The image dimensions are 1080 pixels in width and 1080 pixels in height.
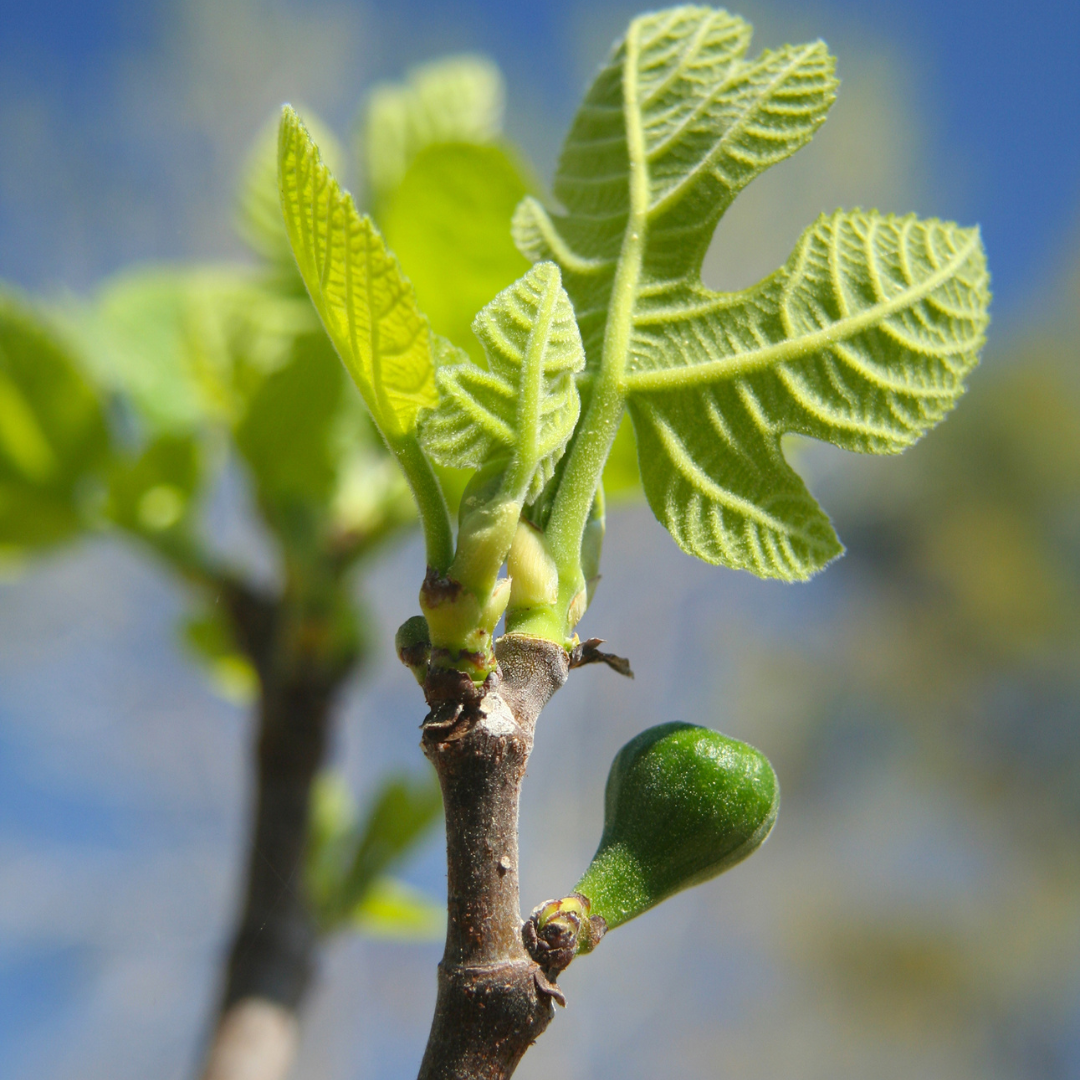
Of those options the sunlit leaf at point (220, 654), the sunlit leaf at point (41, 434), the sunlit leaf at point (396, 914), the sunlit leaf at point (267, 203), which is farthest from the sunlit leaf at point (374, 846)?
the sunlit leaf at point (267, 203)

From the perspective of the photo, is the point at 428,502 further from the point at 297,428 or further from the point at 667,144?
the point at 297,428

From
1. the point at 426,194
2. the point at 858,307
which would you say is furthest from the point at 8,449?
the point at 858,307

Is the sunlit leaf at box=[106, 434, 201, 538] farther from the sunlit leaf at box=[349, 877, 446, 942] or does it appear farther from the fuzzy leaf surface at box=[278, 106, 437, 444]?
the fuzzy leaf surface at box=[278, 106, 437, 444]

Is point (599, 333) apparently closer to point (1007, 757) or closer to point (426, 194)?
point (426, 194)

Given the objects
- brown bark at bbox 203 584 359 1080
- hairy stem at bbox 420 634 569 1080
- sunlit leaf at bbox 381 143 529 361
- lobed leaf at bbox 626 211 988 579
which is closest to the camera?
hairy stem at bbox 420 634 569 1080

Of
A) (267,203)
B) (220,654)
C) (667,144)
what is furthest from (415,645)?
(267,203)

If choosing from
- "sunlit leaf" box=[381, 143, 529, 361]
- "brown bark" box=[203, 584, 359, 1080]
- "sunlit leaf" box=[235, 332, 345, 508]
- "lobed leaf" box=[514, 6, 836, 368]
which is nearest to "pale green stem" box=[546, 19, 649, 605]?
"lobed leaf" box=[514, 6, 836, 368]
